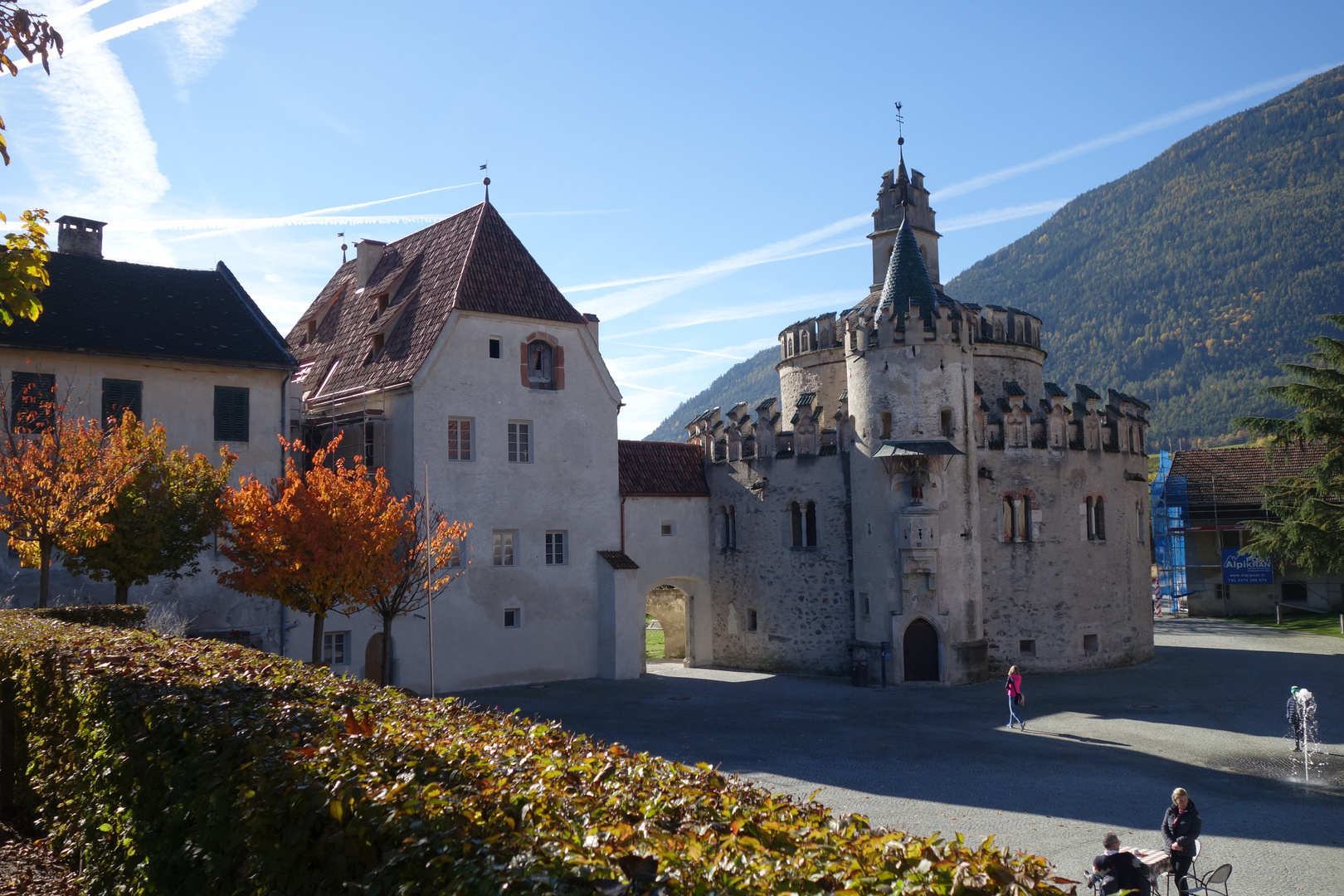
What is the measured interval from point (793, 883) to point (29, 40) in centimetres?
799

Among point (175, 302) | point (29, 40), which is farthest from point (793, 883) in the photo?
point (175, 302)

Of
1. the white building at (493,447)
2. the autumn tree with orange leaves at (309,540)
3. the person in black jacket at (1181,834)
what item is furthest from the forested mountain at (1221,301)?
the person in black jacket at (1181,834)

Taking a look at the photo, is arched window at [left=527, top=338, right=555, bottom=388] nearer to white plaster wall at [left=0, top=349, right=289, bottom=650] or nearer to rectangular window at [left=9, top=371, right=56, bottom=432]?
white plaster wall at [left=0, top=349, right=289, bottom=650]

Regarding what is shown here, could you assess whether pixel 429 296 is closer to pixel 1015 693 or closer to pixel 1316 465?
pixel 1015 693

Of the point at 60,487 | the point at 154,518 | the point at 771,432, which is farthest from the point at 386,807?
the point at 771,432

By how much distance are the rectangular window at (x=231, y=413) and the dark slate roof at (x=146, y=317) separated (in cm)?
91

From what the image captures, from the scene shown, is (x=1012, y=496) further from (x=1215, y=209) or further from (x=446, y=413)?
(x=1215, y=209)

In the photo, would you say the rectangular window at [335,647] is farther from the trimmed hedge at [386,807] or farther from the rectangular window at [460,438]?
the trimmed hedge at [386,807]

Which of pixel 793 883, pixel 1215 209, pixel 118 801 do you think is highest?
pixel 1215 209

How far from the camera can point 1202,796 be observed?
1848 centimetres

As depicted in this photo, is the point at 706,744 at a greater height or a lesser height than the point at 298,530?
lesser

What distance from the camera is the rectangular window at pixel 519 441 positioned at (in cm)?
3227

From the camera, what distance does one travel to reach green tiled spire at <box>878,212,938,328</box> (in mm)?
33906

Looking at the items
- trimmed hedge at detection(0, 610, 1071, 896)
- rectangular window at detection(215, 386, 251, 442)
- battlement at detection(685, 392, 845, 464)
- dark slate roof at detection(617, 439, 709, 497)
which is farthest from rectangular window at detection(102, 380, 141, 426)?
battlement at detection(685, 392, 845, 464)
